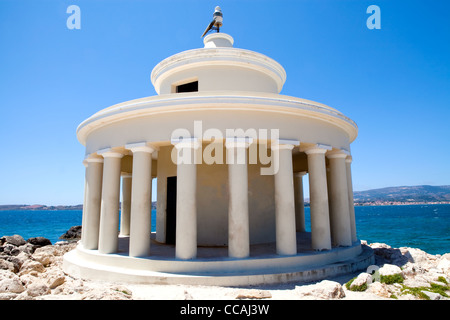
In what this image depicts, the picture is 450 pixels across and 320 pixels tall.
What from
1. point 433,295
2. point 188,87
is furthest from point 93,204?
point 433,295

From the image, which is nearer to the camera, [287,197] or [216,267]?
[216,267]

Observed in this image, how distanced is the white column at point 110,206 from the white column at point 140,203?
151 centimetres

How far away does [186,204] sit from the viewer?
1052 centimetres

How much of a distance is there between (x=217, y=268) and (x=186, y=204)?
2531 millimetres

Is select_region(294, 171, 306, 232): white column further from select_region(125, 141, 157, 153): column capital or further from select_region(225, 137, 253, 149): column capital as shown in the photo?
select_region(125, 141, 157, 153): column capital

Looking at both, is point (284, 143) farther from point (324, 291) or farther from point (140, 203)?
point (140, 203)

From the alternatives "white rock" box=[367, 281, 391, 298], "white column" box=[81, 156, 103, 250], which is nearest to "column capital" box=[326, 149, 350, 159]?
"white rock" box=[367, 281, 391, 298]

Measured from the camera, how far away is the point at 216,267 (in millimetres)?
9969

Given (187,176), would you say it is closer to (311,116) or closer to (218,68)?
(311,116)

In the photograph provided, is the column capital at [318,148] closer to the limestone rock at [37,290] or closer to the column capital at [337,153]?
the column capital at [337,153]

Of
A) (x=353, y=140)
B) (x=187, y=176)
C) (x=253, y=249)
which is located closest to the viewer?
(x=187, y=176)

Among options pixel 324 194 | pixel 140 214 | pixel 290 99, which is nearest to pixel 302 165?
pixel 324 194

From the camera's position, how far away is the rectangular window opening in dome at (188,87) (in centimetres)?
1554

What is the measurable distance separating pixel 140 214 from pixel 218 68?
27.9ft
